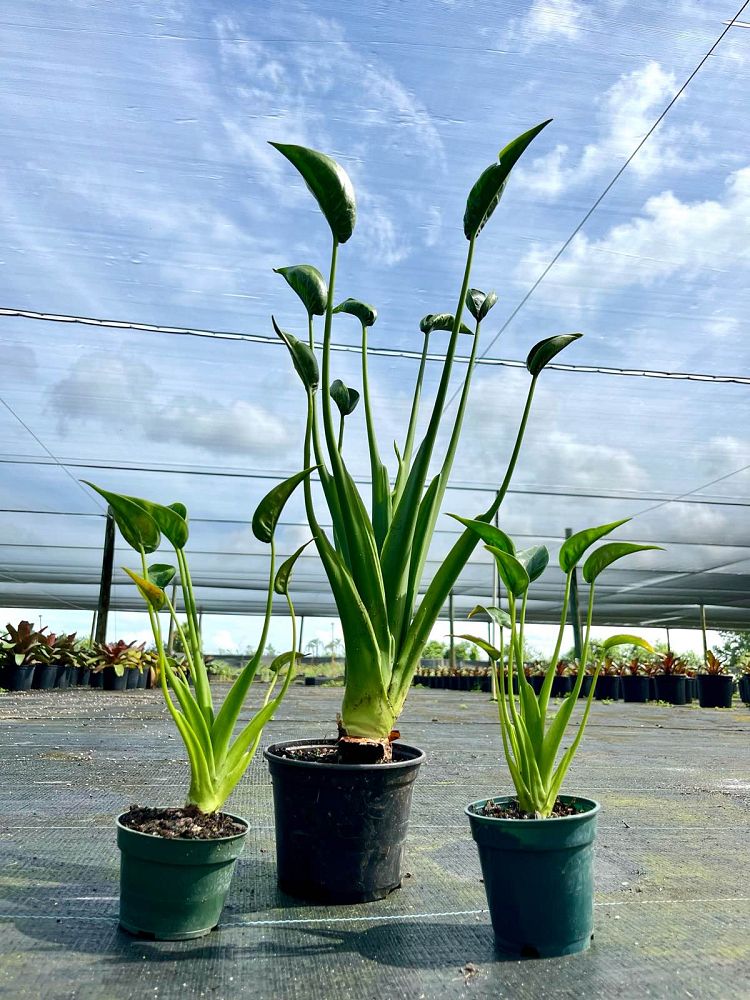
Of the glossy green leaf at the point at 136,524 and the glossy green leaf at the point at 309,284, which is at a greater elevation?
the glossy green leaf at the point at 309,284

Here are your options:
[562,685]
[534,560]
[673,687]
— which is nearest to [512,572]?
[534,560]

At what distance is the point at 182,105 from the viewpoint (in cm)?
311

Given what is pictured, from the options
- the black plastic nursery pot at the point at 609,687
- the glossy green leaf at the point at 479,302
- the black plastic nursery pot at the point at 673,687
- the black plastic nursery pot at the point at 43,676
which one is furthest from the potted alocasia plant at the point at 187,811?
the black plastic nursery pot at the point at 609,687

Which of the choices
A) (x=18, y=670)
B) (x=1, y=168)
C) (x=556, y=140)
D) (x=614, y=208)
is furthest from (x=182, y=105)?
(x=18, y=670)

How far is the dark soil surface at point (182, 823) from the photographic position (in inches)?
43.6

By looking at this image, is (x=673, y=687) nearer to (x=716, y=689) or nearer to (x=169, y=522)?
(x=716, y=689)

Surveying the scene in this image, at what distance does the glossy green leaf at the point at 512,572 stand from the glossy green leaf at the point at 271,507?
0.33m

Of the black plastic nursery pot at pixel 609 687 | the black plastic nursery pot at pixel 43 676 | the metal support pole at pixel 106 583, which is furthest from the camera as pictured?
the black plastic nursery pot at pixel 609 687

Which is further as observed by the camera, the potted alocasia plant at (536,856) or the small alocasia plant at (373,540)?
the small alocasia plant at (373,540)

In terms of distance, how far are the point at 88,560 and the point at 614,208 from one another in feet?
30.7

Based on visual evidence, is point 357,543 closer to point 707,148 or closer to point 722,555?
point 707,148

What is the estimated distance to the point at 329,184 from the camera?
1236mm

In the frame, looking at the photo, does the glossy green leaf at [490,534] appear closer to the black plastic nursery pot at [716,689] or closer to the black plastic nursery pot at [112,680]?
the black plastic nursery pot at [112,680]

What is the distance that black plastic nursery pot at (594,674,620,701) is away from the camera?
9609 mm
